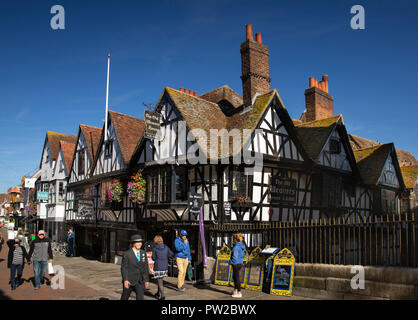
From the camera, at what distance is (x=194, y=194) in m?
12.7

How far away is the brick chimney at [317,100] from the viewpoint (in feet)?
67.2

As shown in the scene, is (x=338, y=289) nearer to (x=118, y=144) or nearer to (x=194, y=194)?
(x=194, y=194)

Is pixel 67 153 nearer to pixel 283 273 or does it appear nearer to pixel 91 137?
pixel 91 137

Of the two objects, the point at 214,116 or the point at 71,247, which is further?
the point at 71,247

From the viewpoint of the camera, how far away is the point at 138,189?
1598 cm

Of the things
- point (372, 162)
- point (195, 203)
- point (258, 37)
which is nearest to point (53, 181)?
point (195, 203)

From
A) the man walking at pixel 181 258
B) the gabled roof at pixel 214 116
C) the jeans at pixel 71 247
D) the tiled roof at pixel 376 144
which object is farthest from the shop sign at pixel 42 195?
the tiled roof at pixel 376 144

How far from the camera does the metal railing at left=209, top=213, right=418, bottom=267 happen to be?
8.14 meters

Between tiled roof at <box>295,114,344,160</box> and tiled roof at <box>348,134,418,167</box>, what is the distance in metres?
8.18

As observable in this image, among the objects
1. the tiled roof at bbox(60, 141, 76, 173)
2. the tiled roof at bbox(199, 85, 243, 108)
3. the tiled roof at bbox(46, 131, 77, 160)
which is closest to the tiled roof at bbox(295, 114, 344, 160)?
the tiled roof at bbox(199, 85, 243, 108)

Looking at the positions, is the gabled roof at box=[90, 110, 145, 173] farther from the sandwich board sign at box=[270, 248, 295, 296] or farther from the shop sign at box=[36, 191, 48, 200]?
the sandwich board sign at box=[270, 248, 295, 296]

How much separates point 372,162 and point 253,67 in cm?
898
